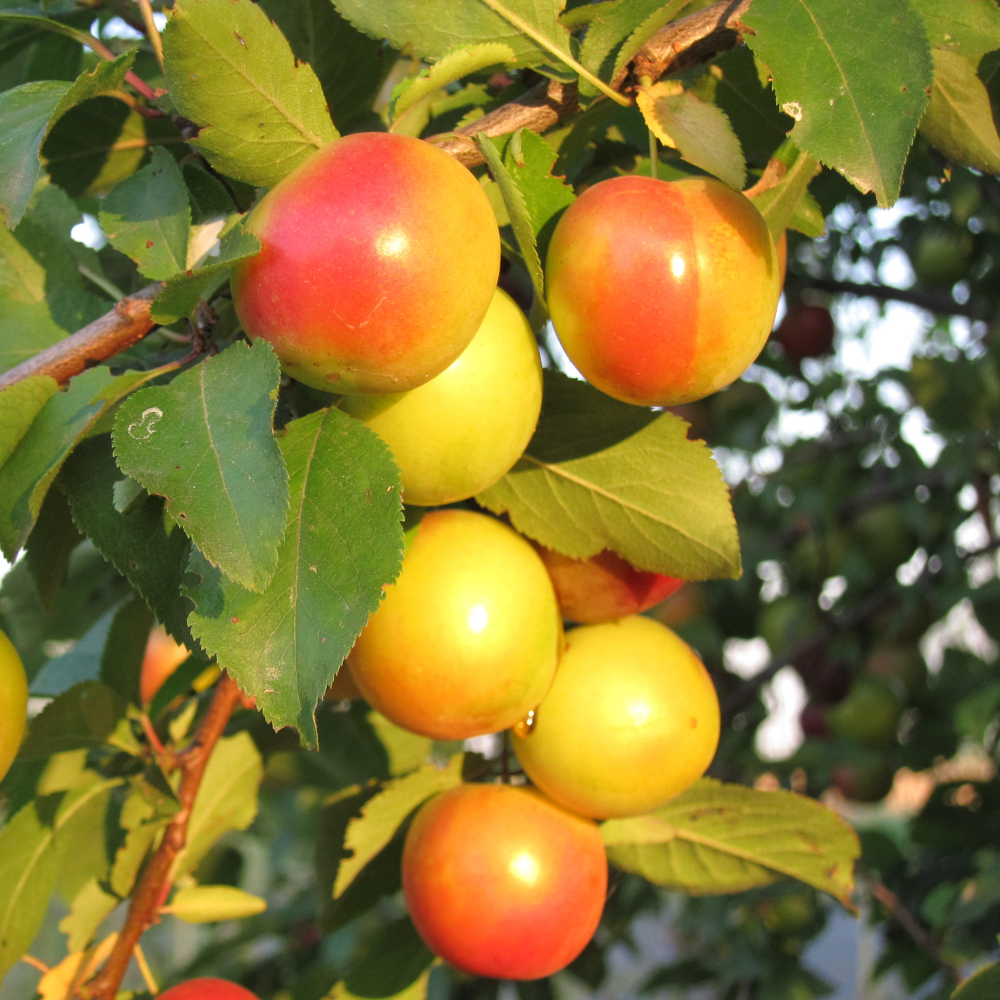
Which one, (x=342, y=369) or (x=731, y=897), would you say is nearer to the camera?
(x=342, y=369)

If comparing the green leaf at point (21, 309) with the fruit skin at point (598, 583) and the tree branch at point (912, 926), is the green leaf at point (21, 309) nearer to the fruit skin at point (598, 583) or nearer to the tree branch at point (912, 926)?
the fruit skin at point (598, 583)

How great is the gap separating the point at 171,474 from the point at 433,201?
204 millimetres

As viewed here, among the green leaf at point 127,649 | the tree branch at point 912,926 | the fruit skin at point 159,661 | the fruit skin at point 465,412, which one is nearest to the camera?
the fruit skin at point 465,412

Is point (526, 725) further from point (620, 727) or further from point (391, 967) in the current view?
point (391, 967)

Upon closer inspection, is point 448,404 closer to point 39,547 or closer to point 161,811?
point 39,547

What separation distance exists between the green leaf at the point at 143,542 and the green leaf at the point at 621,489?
10.4 inches

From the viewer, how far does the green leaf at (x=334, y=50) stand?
0.77 m

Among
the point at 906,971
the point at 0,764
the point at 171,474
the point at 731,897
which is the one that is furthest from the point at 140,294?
the point at 906,971

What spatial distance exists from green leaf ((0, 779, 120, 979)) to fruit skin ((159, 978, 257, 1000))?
0.49 feet

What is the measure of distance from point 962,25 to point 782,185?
16 centimetres

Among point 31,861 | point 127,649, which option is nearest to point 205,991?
point 31,861

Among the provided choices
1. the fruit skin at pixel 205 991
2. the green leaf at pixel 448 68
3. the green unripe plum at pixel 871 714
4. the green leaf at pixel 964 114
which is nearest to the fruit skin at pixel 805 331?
the green unripe plum at pixel 871 714

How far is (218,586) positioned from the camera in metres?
0.55

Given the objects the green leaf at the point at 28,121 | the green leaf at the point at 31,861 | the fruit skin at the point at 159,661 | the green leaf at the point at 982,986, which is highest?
the green leaf at the point at 28,121
